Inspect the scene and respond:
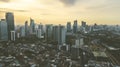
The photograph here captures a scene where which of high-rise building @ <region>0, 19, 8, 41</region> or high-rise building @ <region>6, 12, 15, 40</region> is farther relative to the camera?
high-rise building @ <region>6, 12, 15, 40</region>

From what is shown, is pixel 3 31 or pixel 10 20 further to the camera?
pixel 10 20

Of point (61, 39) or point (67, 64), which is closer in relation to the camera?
point (67, 64)

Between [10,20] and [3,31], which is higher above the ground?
[10,20]

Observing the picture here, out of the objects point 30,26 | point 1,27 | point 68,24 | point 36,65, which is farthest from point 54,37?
point 68,24

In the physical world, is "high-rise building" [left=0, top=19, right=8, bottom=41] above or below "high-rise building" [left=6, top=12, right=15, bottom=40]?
below

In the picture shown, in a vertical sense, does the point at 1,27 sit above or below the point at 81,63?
above

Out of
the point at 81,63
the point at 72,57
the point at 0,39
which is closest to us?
the point at 81,63

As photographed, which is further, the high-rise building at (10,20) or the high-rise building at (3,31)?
the high-rise building at (10,20)

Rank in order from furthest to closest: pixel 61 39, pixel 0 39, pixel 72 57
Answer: pixel 0 39 < pixel 61 39 < pixel 72 57

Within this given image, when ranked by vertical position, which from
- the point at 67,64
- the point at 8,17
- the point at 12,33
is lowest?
the point at 67,64

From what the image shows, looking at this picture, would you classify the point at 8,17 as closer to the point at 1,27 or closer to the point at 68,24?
the point at 1,27

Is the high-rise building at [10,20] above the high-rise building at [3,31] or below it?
above
